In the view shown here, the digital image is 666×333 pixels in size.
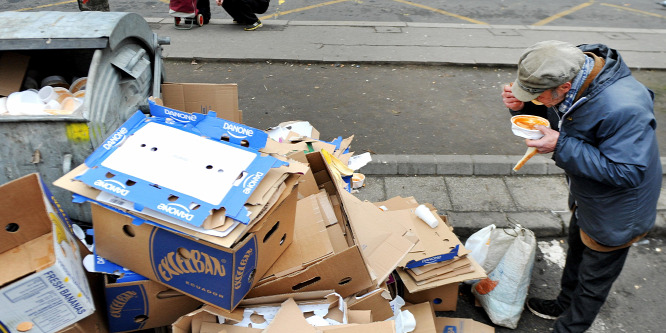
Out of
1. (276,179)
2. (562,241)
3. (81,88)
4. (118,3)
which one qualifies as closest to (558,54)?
(276,179)

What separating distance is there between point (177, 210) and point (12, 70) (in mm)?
1958

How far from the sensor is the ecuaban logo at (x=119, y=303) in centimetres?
208

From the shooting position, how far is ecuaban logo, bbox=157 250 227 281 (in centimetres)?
187

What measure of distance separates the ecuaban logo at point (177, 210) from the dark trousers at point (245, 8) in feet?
23.7

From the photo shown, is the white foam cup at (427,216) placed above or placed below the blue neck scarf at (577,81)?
below

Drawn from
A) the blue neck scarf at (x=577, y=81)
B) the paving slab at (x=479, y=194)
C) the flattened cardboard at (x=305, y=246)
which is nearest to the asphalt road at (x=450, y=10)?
the paving slab at (x=479, y=194)

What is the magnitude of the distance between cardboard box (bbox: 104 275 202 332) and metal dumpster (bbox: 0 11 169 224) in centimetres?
60

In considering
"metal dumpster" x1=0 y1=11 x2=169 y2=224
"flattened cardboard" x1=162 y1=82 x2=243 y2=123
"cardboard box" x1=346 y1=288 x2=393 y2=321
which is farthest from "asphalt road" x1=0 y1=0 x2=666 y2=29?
"cardboard box" x1=346 y1=288 x2=393 y2=321

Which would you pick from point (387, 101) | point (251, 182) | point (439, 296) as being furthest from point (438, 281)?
point (387, 101)

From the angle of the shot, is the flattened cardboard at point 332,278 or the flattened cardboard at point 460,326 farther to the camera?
the flattened cardboard at point 460,326

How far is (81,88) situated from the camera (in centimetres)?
288

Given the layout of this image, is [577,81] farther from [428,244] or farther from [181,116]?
[181,116]

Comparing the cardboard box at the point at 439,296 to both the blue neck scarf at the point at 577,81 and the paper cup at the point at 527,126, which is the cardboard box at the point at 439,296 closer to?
the paper cup at the point at 527,126

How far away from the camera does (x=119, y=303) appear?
211 cm
